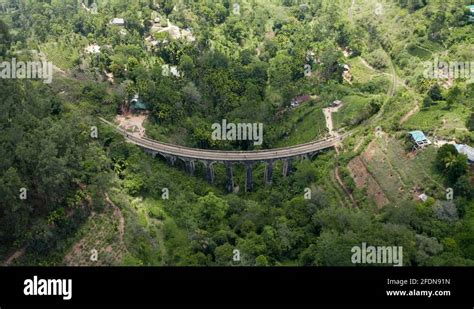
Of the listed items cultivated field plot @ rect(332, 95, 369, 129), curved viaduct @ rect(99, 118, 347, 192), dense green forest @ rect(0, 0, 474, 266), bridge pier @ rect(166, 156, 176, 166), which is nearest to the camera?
dense green forest @ rect(0, 0, 474, 266)

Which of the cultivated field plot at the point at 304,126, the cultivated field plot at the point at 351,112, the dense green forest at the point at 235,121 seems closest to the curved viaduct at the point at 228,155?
the dense green forest at the point at 235,121

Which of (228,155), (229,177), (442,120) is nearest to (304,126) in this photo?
(228,155)

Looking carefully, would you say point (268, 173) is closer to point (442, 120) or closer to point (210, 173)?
point (210, 173)

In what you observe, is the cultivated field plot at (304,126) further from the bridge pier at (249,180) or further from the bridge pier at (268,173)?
the bridge pier at (249,180)

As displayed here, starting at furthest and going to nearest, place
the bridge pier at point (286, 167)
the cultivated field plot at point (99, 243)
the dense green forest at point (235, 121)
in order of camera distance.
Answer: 1. the bridge pier at point (286, 167)
2. the cultivated field plot at point (99, 243)
3. the dense green forest at point (235, 121)

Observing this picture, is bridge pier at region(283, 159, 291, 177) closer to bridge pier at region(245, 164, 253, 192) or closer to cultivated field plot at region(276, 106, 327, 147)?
bridge pier at region(245, 164, 253, 192)

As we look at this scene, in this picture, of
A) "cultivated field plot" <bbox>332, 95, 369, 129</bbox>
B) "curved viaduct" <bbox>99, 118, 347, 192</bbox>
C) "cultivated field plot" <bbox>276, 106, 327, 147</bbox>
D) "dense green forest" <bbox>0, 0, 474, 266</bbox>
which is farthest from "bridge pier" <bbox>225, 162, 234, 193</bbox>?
"cultivated field plot" <bbox>332, 95, 369, 129</bbox>
